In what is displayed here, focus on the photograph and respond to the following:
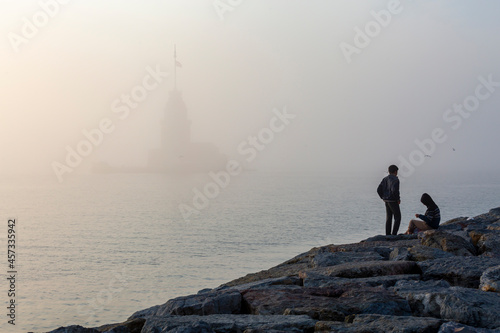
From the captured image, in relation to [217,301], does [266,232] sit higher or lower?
higher

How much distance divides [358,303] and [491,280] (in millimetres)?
1335

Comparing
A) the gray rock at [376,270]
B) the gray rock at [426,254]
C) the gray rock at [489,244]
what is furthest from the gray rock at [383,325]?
the gray rock at [489,244]

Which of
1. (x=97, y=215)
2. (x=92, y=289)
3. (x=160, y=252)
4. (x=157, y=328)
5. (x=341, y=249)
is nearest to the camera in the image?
(x=157, y=328)

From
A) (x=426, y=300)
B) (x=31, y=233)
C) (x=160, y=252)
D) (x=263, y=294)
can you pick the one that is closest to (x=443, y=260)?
(x=426, y=300)

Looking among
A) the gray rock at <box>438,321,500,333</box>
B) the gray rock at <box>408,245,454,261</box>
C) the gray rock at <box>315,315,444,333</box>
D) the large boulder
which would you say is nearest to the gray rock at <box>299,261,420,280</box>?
the gray rock at <box>408,245,454,261</box>

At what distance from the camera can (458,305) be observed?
4.21 metres

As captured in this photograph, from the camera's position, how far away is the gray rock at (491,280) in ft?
15.9

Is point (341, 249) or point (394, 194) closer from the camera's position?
point (341, 249)

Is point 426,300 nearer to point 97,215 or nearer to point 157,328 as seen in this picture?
point 157,328

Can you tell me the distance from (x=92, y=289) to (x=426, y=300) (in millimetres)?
15187

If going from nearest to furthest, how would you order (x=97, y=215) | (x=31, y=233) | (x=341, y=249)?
(x=341, y=249), (x=31, y=233), (x=97, y=215)

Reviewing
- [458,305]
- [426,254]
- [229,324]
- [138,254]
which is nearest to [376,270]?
[426,254]

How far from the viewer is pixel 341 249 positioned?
29.2ft

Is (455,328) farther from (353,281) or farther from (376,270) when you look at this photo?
(376,270)
